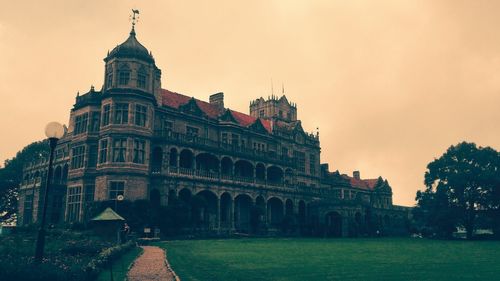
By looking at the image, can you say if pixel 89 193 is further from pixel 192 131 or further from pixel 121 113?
pixel 192 131

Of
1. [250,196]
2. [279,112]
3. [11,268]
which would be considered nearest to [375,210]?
[279,112]

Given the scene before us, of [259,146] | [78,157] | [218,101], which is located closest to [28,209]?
[78,157]

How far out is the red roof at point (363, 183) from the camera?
93.2 meters

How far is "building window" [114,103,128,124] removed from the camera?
4400 cm

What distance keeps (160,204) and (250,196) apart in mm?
13977

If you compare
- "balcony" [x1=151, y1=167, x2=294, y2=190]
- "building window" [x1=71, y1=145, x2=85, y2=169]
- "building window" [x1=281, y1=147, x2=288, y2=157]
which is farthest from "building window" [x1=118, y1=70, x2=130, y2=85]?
"building window" [x1=281, y1=147, x2=288, y2=157]

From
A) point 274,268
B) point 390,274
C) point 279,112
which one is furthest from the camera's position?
point 279,112

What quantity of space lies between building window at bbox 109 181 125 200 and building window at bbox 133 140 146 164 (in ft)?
8.88

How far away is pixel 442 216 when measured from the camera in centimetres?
5653

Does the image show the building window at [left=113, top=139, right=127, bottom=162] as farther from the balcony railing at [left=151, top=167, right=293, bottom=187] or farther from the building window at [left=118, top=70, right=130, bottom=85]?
the building window at [left=118, top=70, right=130, bottom=85]

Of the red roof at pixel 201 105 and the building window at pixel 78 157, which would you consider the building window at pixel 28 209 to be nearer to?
the building window at pixel 78 157

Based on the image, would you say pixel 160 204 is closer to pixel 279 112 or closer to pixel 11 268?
pixel 11 268

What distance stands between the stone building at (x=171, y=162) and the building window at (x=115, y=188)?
0.10 meters

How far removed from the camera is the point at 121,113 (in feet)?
145
